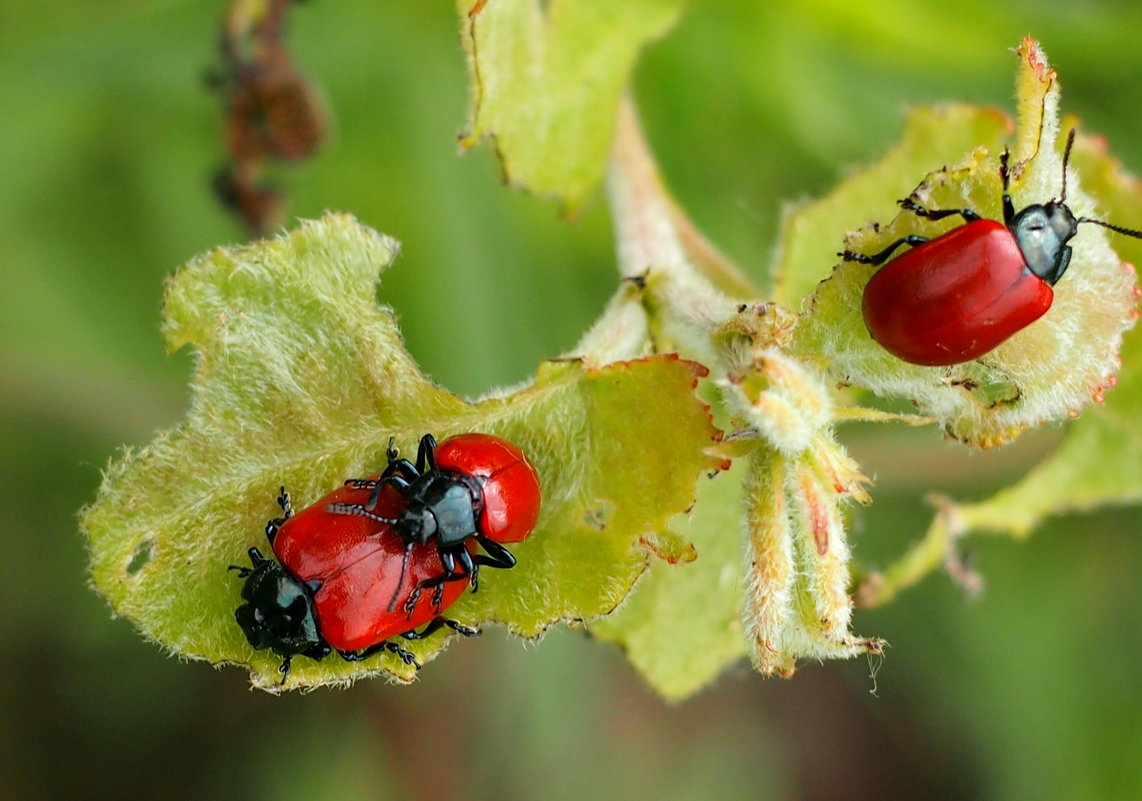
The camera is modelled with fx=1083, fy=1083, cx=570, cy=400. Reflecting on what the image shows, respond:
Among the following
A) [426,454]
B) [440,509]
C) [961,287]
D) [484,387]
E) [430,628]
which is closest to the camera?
[430,628]

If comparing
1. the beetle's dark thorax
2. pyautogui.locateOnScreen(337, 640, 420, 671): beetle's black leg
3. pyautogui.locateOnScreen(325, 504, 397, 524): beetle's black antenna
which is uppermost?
the beetle's dark thorax

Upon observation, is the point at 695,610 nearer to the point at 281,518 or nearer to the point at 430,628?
the point at 430,628

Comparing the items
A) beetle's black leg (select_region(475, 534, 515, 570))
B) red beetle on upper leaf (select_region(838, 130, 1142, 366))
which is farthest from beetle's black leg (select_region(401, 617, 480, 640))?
red beetle on upper leaf (select_region(838, 130, 1142, 366))

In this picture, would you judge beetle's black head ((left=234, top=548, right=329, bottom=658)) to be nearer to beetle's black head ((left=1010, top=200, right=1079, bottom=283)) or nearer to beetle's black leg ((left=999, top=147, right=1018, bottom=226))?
beetle's black leg ((left=999, top=147, right=1018, bottom=226))

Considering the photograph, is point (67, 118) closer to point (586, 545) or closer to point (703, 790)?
point (586, 545)

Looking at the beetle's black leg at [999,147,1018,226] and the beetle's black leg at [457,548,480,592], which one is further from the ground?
the beetle's black leg at [999,147,1018,226]

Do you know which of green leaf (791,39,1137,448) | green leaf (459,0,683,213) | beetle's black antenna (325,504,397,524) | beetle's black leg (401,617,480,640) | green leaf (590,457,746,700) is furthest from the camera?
green leaf (590,457,746,700)

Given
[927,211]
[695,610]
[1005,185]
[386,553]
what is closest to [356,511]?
[386,553]
